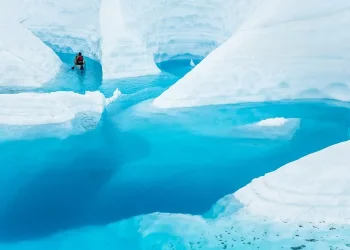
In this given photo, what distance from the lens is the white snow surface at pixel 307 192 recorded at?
20.5 feet

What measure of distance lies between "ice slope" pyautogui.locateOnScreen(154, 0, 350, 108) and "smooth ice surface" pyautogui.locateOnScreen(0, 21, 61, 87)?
5112 millimetres

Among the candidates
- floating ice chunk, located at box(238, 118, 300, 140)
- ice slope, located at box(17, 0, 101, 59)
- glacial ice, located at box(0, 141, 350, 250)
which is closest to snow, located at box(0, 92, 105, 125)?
floating ice chunk, located at box(238, 118, 300, 140)

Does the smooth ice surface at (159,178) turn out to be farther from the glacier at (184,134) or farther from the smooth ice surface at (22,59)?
the smooth ice surface at (22,59)

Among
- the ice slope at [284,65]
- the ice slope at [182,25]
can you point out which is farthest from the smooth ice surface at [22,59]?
the ice slope at [284,65]

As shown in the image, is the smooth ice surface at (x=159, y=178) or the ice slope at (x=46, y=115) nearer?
the smooth ice surface at (x=159, y=178)

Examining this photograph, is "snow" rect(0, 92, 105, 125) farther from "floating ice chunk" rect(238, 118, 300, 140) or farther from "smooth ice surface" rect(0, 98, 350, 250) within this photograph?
"floating ice chunk" rect(238, 118, 300, 140)

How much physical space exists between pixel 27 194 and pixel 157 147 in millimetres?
2857

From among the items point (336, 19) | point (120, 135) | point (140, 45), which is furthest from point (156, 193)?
point (140, 45)

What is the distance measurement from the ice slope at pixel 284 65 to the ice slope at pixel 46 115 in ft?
6.35

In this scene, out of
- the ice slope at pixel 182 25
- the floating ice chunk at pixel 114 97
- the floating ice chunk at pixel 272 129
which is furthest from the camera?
the ice slope at pixel 182 25

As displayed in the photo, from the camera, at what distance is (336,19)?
12352 millimetres

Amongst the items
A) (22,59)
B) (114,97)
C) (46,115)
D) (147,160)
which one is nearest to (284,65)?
(114,97)

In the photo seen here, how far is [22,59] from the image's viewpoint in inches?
603

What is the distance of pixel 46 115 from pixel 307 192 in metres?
6.85
